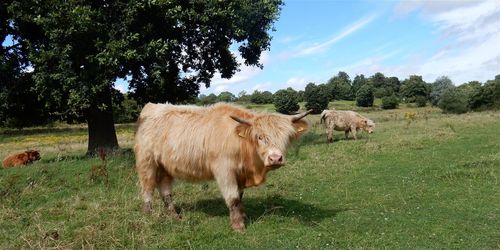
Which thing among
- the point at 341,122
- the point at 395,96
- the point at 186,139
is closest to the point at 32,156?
the point at 186,139

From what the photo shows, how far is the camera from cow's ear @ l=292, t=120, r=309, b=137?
28.1ft

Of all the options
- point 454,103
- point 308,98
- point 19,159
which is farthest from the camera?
point 454,103

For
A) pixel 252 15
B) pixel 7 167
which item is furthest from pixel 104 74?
pixel 252 15

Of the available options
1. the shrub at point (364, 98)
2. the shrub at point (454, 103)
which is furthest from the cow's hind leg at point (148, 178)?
the shrub at point (364, 98)

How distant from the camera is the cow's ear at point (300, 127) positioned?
28.1 feet

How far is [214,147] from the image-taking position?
8531 mm

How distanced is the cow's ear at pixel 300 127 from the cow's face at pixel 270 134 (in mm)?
50

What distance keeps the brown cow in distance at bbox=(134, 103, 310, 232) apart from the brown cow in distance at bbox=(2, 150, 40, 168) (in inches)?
364

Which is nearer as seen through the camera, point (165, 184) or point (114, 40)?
point (165, 184)

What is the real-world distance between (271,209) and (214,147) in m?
1.75

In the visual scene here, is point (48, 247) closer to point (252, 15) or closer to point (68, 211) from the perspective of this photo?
point (68, 211)

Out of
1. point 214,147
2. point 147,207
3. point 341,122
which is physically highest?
point 214,147

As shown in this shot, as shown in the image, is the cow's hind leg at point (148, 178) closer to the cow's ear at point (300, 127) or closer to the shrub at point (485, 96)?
the cow's ear at point (300, 127)

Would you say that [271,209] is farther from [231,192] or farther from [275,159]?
[275,159]
